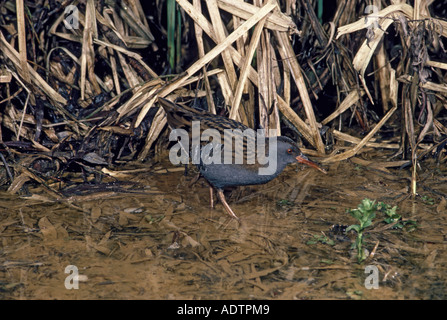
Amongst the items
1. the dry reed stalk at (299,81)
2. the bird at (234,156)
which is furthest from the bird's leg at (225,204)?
the dry reed stalk at (299,81)

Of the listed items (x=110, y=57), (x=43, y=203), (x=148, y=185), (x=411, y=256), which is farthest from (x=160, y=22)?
(x=411, y=256)

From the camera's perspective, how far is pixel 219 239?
3951 millimetres

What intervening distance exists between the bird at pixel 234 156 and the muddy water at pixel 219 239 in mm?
266

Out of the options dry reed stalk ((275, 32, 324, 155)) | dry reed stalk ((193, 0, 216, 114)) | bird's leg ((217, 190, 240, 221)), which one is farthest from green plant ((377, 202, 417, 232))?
dry reed stalk ((193, 0, 216, 114))

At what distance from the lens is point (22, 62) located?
16.4 feet

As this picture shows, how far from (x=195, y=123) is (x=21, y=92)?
1.82 meters

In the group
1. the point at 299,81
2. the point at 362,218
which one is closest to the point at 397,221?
the point at 362,218

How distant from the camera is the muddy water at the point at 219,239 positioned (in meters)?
3.30

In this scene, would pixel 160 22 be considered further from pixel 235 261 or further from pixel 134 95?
pixel 235 261

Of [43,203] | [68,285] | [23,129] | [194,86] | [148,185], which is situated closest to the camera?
[68,285]

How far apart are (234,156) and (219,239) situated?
0.73 meters

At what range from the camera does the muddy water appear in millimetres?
3305

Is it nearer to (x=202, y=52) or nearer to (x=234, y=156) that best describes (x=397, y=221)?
(x=234, y=156)

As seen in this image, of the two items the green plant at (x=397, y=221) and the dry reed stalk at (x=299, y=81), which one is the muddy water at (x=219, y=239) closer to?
the green plant at (x=397, y=221)
